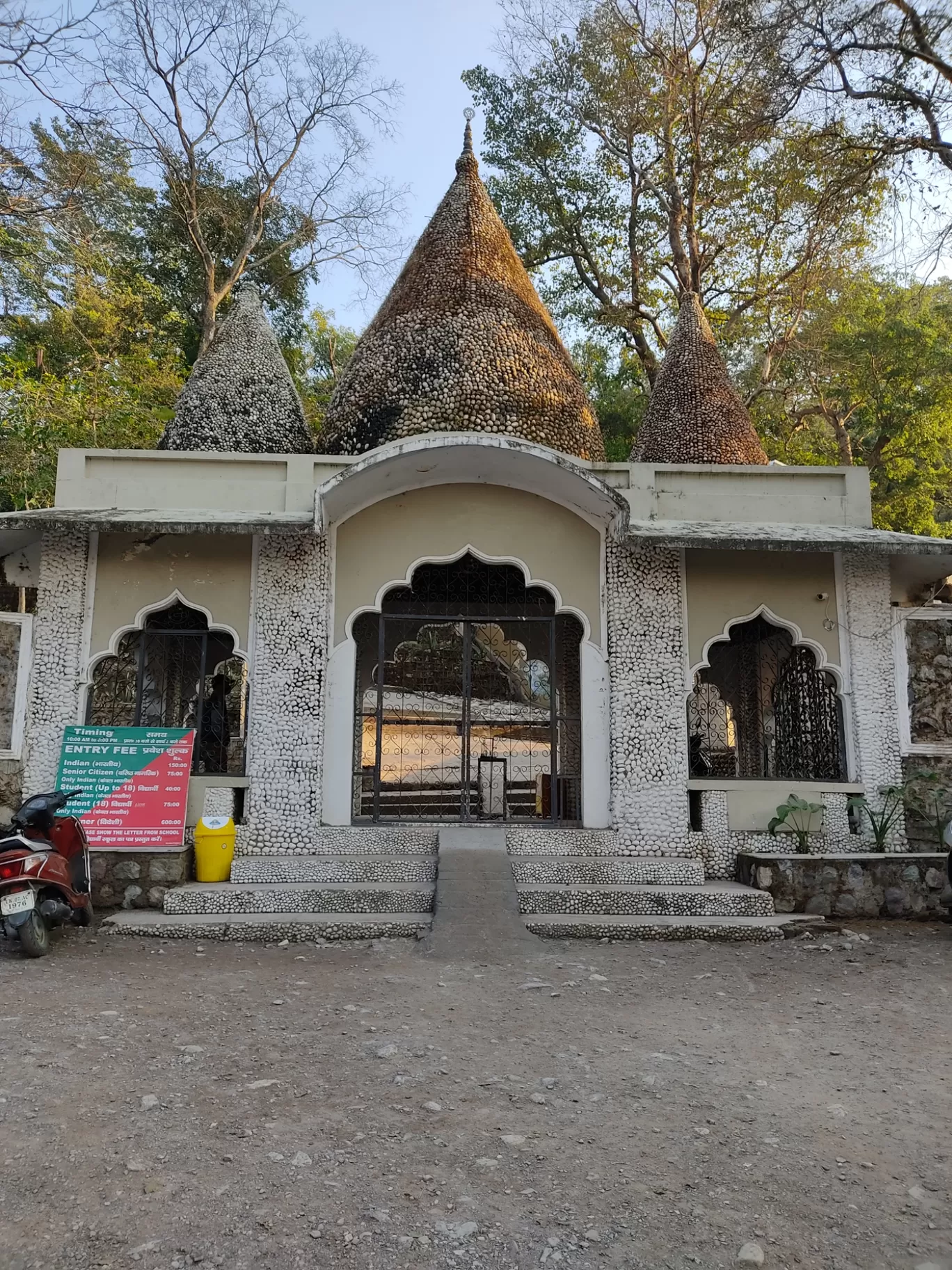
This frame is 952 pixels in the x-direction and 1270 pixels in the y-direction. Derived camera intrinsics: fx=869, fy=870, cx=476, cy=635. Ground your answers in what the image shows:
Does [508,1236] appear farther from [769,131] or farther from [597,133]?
[597,133]

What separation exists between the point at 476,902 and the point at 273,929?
153 centimetres

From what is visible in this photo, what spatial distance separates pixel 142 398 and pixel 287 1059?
47.9ft

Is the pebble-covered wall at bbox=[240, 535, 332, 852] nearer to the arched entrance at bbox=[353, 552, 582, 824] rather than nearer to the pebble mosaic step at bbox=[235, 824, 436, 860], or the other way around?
Result: the pebble mosaic step at bbox=[235, 824, 436, 860]

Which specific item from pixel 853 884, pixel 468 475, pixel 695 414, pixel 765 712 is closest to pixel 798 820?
pixel 853 884

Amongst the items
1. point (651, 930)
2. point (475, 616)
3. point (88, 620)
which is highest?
point (475, 616)

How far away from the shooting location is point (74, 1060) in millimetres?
3900

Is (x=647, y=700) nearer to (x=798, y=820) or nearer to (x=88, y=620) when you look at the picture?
(x=798, y=820)

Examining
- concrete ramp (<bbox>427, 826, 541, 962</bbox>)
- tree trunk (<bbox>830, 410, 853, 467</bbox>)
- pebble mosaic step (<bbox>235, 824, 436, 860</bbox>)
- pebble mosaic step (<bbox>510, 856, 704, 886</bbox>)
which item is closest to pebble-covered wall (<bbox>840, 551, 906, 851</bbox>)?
pebble mosaic step (<bbox>510, 856, 704, 886</bbox>)

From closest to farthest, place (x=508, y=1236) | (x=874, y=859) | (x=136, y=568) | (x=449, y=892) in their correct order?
(x=508, y=1236) → (x=449, y=892) → (x=874, y=859) → (x=136, y=568)

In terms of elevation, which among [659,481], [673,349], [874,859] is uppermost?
[673,349]

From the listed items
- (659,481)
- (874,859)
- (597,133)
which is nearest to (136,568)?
(659,481)

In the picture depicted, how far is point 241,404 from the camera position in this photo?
10016 millimetres

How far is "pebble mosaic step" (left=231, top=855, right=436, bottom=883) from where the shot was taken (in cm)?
Answer: 733

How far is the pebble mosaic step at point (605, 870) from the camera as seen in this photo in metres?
7.39
